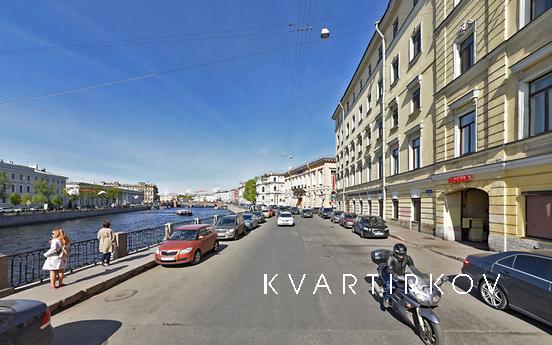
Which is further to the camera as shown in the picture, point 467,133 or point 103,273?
point 467,133

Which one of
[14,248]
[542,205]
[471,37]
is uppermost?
[471,37]

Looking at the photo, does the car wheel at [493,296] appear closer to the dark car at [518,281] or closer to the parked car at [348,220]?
the dark car at [518,281]

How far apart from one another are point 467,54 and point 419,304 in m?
14.9

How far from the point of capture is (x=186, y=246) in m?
9.52

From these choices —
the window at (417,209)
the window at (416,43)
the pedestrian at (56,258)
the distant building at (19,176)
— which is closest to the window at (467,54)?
the window at (416,43)

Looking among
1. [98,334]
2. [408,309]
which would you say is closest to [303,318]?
[408,309]

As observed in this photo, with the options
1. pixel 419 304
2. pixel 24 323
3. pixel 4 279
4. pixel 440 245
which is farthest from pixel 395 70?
pixel 4 279

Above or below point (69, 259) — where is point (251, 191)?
above

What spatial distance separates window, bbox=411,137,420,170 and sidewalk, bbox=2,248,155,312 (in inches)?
701

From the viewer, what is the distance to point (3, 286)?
6188 mm

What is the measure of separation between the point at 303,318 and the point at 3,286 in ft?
23.1

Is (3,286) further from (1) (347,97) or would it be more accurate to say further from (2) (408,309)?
(1) (347,97)

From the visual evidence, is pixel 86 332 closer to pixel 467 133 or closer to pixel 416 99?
pixel 467 133

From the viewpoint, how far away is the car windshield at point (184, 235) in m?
10.4
